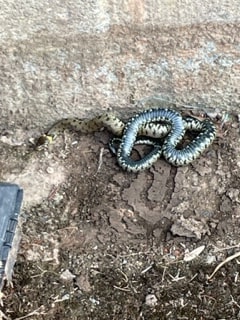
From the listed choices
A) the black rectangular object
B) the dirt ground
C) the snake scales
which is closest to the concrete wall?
the snake scales

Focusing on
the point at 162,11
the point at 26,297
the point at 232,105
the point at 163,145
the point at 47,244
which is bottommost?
the point at 26,297

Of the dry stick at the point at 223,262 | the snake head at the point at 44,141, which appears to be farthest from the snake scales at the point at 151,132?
the dry stick at the point at 223,262

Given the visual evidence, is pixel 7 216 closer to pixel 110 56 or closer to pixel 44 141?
pixel 44 141

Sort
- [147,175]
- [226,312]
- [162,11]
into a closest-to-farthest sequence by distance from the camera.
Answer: [226,312], [162,11], [147,175]

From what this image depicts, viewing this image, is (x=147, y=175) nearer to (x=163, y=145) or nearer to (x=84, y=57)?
(x=163, y=145)

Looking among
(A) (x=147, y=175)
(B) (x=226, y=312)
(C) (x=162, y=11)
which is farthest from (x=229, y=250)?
(C) (x=162, y=11)

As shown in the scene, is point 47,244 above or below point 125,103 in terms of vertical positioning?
below

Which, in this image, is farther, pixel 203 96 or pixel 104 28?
pixel 203 96

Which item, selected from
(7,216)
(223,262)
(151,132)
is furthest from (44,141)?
→ (223,262)
